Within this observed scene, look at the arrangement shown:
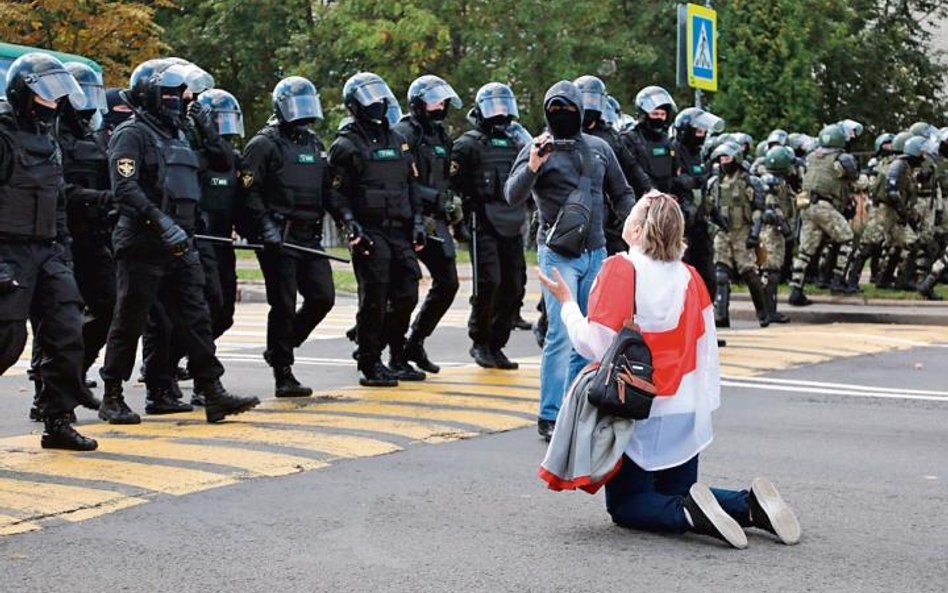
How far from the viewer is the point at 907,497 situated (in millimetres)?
7625

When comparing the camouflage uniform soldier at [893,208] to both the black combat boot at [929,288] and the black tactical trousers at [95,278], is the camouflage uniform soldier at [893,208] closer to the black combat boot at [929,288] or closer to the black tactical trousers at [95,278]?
the black combat boot at [929,288]

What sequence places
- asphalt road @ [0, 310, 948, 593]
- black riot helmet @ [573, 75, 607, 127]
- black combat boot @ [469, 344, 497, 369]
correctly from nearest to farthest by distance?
asphalt road @ [0, 310, 948, 593]
black riot helmet @ [573, 75, 607, 127]
black combat boot @ [469, 344, 497, 369]

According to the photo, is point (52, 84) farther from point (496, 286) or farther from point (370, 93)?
point (496, 286)

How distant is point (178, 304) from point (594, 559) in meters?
4.19

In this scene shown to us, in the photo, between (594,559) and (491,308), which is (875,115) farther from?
(594,559)

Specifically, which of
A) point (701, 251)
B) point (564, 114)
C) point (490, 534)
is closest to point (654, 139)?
point (701, 251)

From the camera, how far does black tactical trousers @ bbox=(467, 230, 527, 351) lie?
1232 centimetres

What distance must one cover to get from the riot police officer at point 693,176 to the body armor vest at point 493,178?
6.78 feet

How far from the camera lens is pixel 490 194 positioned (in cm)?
1221

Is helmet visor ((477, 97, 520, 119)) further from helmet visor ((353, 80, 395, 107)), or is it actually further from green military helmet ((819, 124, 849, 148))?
green military helmet ((819, 124, 849, 148))

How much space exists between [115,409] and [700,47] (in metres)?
10.8

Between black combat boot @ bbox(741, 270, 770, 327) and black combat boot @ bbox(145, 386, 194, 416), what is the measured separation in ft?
24.8

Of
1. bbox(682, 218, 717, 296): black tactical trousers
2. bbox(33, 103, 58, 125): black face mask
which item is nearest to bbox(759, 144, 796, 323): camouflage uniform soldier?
bbox(682, 218, 717, 296): black tactical trousers

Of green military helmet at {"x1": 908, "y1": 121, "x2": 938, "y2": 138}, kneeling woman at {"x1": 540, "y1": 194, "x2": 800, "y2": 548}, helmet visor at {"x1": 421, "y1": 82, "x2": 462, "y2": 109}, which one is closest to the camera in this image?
kneeling woman at {"x1": 540, "y1": 194, "x2": 800, "y2": 548}
